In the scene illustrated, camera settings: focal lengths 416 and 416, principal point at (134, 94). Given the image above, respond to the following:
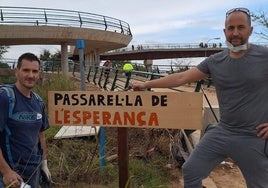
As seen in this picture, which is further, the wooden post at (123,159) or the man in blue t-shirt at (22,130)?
the wooden post at (123,159)

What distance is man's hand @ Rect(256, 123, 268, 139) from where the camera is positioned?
9.98 feet

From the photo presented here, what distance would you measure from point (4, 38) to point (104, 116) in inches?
1103

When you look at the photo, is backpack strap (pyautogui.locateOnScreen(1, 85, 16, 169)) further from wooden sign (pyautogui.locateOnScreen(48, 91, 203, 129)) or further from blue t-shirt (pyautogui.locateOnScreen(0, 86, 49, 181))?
wooden sign (pyautogui.locateOnScreen(48, 91, 203, 129))

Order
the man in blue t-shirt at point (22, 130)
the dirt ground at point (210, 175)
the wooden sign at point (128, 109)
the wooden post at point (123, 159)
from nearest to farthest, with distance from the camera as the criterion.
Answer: the man in blue t-shirt at point (22, 130), the wooden sign at point (128, 109), the wooden post at point (123, 159), the dirt ground at point (210, 175)

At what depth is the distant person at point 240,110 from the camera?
310 centimetres

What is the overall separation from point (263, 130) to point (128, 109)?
3.89ft

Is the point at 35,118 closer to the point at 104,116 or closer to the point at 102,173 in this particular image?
the point at 104,116

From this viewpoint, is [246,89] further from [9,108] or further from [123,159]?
[9,108]

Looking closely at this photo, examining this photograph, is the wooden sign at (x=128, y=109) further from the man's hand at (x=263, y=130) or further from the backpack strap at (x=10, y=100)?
the backpack strap at (x=10, y=100)

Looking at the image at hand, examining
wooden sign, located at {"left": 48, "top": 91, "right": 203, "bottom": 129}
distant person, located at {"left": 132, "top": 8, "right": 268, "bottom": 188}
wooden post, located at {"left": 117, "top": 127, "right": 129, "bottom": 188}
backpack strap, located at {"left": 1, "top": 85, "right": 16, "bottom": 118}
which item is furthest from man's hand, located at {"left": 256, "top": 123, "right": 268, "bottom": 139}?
backpack strap, located at {"left": 1, "top": 85, "right": 16, "bottom": 118}

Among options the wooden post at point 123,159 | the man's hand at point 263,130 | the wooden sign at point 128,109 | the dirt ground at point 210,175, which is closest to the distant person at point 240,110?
the man's hand at point 263,130

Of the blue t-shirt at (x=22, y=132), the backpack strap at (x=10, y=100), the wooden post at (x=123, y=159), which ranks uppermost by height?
the backpack strap at (x=10, y=100)

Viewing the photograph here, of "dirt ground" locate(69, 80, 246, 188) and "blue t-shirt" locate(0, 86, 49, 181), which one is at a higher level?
"blue t-shirt" locate(0, 86, 49, 181)

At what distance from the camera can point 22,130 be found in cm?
310
